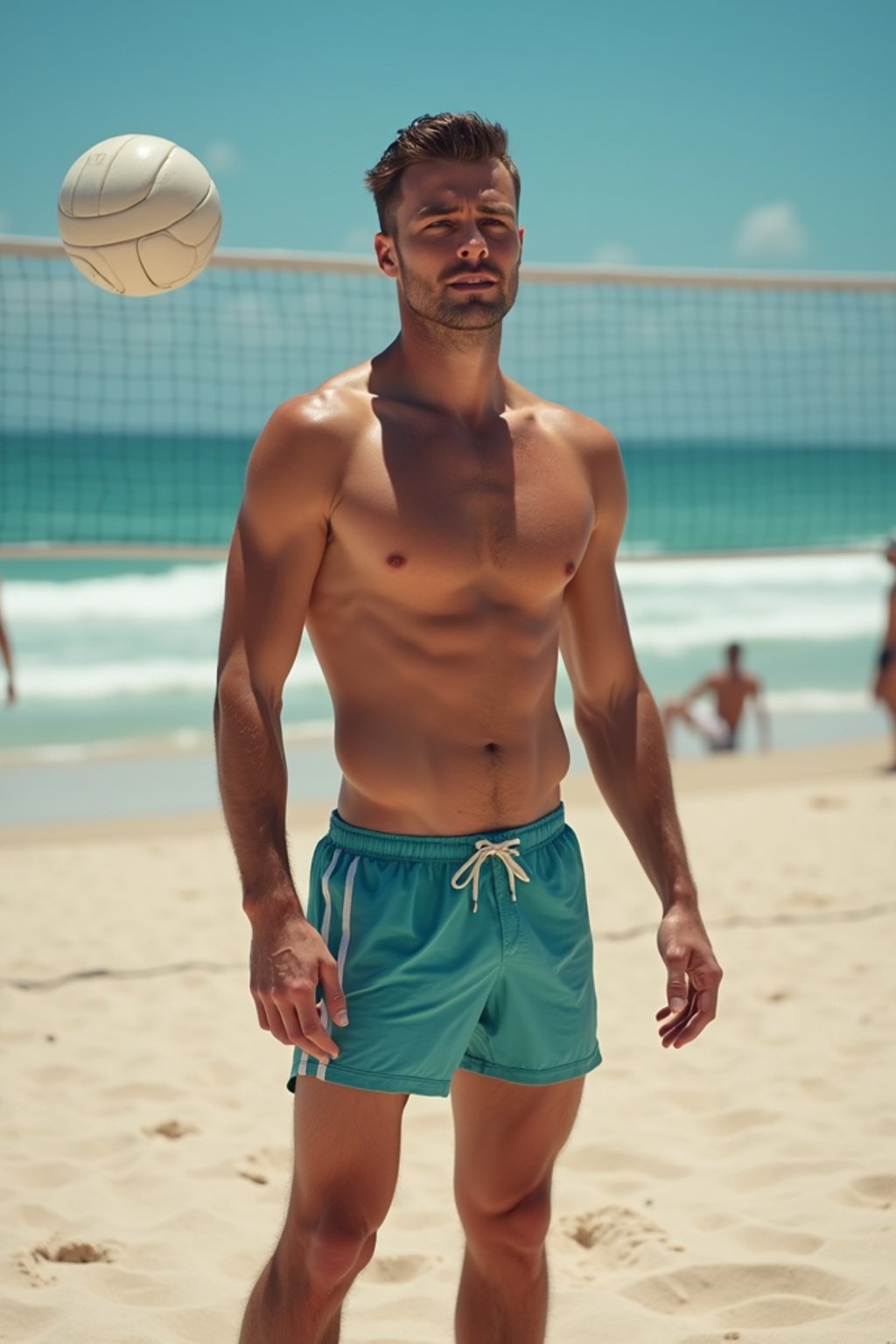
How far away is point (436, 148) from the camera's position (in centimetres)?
223

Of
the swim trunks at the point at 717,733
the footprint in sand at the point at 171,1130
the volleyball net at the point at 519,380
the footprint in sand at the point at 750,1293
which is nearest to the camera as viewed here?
the footprint in sand at the point at 750,1293

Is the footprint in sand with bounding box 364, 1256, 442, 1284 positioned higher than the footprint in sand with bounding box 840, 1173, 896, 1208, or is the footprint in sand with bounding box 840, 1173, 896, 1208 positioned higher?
the footprint in sand with bounding box 840, 1173, 896, 1208

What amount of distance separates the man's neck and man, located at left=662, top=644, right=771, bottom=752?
30.9 ft

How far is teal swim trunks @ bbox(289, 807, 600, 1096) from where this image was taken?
6.90 feet

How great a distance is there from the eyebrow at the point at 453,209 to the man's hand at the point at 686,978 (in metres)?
1.11

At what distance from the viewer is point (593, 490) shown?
243 centimetres

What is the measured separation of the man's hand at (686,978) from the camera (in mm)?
2221

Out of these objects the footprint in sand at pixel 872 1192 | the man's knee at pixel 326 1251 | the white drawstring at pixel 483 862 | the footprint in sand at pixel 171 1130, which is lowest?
the footprint in sand at pixel 171 1130

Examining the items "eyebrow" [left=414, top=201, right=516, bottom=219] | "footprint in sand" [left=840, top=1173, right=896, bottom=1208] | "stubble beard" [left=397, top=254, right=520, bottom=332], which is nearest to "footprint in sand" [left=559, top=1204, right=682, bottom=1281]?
"footprint in sand" [left=840, top=1173, right=896, bottom=1208]

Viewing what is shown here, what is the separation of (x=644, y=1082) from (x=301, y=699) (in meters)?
11.1

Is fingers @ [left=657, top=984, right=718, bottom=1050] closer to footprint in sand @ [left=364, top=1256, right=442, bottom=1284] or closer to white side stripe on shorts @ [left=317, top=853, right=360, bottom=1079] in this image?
white side stripe on shorts @ [left=317, top=853, right=360, bottom=1079]

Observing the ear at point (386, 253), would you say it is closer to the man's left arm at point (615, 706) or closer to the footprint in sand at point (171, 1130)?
the man's left arm at point (615, 706)

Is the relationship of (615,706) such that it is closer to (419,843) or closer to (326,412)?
(419,843)

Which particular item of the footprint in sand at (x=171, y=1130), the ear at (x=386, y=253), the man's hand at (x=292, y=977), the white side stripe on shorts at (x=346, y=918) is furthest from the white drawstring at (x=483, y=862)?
the footprint in sand at (x=171, y=1130)
